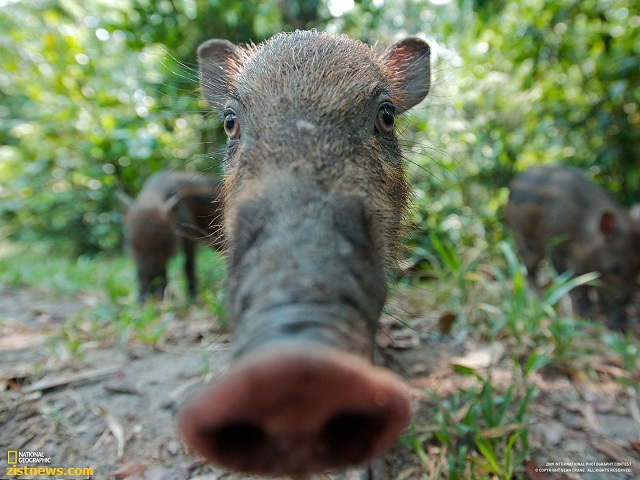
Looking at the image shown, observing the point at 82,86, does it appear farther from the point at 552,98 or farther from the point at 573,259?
the point at 573,259

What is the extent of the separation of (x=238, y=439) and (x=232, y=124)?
1.60m

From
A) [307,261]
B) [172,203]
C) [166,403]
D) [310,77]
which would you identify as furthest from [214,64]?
[172,203]

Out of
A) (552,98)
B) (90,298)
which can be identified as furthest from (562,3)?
(90,298)

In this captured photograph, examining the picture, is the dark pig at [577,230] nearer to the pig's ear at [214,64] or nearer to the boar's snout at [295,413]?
the pig's ear at [214,64]

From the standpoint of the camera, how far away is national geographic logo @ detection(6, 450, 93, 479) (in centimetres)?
199

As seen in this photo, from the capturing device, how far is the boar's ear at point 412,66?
115 inches

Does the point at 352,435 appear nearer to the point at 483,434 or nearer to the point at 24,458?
the point at 483,434

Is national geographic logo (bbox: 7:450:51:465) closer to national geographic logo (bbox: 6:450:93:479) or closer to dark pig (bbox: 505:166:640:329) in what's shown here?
national geographic logo (bbox: 6:450:93:479)

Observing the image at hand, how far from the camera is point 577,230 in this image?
595 centimetres

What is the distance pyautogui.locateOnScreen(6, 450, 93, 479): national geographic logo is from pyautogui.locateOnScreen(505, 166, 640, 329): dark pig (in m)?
5.02

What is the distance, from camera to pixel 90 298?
5.51 meters

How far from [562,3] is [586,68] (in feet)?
6.20

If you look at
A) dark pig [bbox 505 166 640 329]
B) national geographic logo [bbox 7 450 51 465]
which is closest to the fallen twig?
national geographic logo [bbox 7 450 51 465]

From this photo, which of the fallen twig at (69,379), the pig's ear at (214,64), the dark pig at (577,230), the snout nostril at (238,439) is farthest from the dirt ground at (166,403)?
the dark pig at (577,230)
